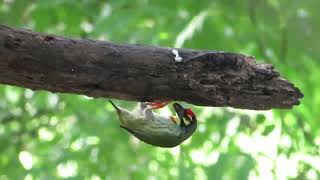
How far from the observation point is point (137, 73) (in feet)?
2.80

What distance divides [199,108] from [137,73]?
840 mm

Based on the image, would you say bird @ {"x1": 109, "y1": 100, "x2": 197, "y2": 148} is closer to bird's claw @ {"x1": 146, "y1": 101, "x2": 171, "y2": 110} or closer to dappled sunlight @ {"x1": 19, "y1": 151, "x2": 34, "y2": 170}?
bird's claw @ {"x1": 146, "y1": 101, "x2": 171, "y2": 110}

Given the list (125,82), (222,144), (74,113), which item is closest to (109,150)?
(74,113)

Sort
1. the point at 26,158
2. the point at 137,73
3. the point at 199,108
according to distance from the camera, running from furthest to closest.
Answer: the point at 26,158 → the point at 199,108 → the point at 137,73

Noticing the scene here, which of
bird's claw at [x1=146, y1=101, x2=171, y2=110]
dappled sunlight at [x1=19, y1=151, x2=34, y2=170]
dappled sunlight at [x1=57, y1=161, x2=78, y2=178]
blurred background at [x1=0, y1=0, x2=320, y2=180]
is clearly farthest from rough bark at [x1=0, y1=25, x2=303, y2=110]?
dappled sunlight at [x1=19, y1=151, x2=34, y2=170]

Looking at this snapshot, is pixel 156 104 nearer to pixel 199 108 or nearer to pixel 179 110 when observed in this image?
pixel 179 110

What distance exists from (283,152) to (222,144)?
0.19m

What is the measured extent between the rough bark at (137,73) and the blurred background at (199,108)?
0.63 meters

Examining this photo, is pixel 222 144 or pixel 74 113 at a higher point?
pixel 222 144

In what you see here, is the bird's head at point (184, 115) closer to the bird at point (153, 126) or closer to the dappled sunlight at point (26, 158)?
the bird at point (153, 126)

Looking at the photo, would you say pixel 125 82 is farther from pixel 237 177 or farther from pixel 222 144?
pixel 222 144

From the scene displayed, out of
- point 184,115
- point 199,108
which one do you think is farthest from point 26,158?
point 184,115

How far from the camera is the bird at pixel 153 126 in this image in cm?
88

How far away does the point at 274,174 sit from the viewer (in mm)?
1539
